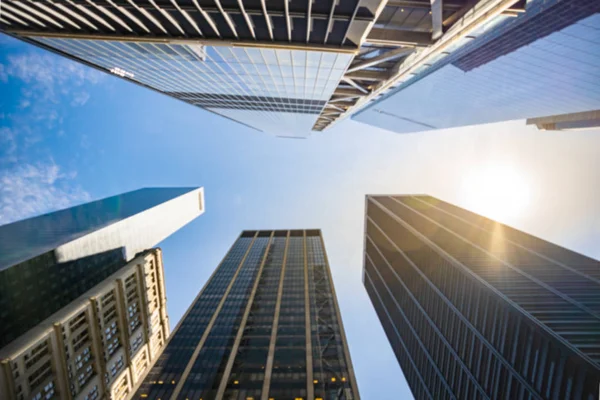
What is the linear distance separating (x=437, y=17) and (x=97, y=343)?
3165 inches

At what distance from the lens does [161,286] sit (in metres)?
96.9

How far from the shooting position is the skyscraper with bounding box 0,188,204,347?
5144 centimetres

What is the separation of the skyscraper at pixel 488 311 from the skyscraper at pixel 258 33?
44.7 meters

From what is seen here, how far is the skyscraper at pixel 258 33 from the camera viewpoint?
2162 centimetres

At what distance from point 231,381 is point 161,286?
176 feet

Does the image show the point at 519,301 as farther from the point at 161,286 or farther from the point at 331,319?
the point at 161,286

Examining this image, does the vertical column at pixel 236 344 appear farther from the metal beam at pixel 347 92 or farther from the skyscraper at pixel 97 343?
the metal beam at pixel 347 92

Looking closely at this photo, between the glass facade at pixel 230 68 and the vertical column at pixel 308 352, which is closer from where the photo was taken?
the glass facade at pixel 230 68

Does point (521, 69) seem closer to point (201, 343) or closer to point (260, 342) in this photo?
point (260, 342)

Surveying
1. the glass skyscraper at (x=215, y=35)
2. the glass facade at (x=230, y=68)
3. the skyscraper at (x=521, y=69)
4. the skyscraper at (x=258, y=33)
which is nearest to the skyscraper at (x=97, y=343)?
the glass skyscraper at (x=215, y=35)

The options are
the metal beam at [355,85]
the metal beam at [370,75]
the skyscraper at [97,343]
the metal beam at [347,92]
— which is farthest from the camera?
the metal beam at [347,92]

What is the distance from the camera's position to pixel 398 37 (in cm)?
2920

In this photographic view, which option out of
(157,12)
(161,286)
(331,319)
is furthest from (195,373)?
(157,12)

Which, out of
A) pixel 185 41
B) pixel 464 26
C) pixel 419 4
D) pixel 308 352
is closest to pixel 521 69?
pixel 464 26
